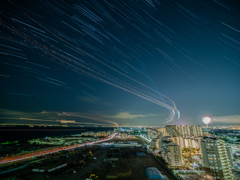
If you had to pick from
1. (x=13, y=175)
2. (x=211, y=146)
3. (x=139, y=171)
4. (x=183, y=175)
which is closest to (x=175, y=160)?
(x=183, y=175)

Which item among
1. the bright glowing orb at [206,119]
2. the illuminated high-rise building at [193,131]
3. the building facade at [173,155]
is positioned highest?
the bright glowing orb at [206,119]

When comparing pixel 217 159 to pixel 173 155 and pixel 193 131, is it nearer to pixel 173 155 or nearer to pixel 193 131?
pixel 173 155

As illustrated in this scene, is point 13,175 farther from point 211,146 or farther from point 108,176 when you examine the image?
point 211,146

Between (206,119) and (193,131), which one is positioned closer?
(206,119)

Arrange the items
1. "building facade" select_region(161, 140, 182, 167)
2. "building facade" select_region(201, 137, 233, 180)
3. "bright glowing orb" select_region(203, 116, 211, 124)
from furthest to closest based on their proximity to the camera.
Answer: "bright glowing orb" select_region(203, 116, 211, 124), "building facade" select_region(161, 140, 182, 167), "building facade" select_region(201, 137, 233, 180)

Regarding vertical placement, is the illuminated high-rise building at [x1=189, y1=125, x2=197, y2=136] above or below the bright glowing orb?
below

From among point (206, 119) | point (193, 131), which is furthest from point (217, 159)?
point (193, 131)

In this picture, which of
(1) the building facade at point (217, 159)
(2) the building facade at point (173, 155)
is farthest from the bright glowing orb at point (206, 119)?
(2) the building facade at point (173, 155)

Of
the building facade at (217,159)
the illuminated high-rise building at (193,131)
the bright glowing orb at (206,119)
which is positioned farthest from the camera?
the illuminated high-rise building at (193,131)

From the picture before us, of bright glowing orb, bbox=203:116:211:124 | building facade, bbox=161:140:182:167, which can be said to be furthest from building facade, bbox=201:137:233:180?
bright glowing orb, bbox=203:116:211:124

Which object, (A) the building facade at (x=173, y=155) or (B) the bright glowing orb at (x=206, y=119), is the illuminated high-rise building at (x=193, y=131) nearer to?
(B) the bright glowing orb at (x=206, y=119)

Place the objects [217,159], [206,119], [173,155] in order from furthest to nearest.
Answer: [206,119], [173,155], [217,159]

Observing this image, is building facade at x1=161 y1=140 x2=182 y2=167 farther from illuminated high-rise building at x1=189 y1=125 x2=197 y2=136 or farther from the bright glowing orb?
illuminated high-rise building at x1=189 y1=125 x2=197 y2=136
